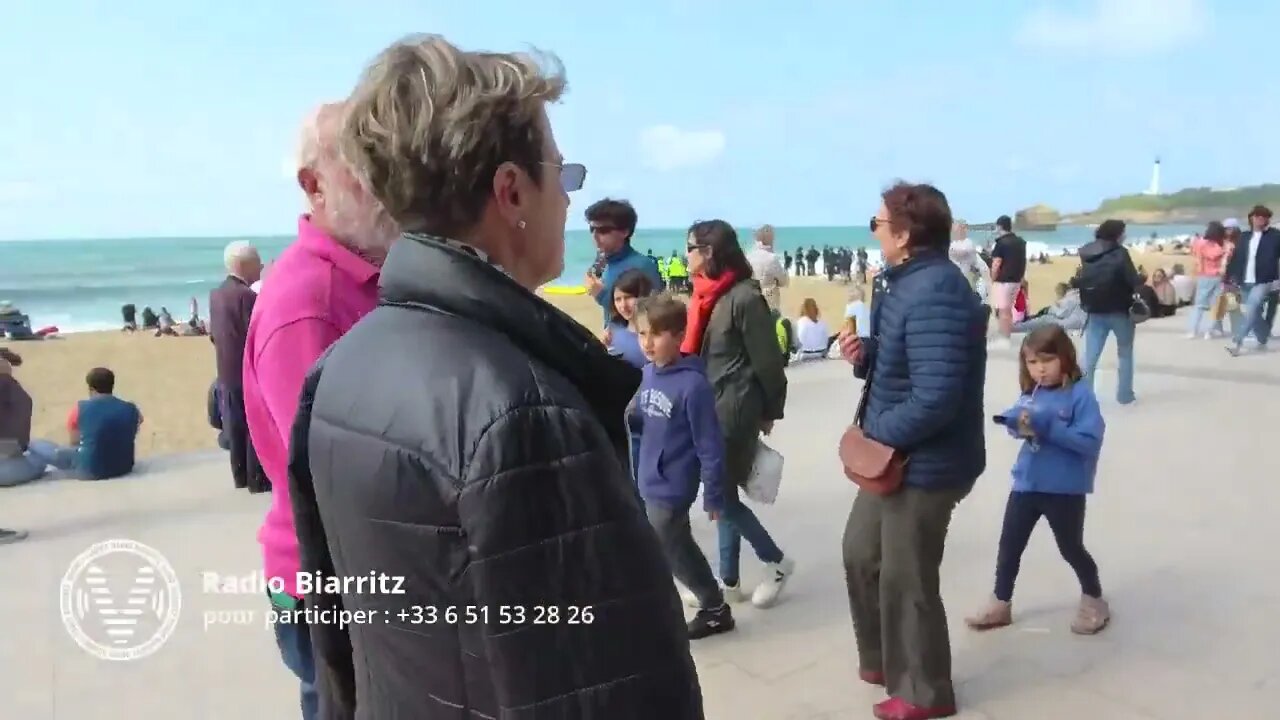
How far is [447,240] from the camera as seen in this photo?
1.23 metres

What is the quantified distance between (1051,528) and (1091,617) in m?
0.43

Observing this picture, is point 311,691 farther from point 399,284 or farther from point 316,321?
point 399,284

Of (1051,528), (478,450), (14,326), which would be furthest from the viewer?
(14,326)

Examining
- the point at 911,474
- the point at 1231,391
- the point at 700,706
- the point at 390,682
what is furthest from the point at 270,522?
the point at 1231,391

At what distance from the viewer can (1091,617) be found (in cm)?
402

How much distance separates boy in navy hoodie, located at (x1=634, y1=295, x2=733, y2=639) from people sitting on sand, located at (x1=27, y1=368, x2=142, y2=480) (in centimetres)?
502

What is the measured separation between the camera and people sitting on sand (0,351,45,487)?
7.07 m

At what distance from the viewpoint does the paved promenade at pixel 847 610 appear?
3588 mm

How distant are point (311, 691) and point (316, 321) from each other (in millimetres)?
1006

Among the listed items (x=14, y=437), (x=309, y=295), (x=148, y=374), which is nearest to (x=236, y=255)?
(x=14, y=437)

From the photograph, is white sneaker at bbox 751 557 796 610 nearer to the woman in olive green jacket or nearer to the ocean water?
the woman in olive green jacket

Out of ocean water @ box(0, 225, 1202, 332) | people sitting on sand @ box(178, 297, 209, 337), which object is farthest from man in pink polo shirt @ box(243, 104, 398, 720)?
people sitting on sand @ box(178, 297, 209, 337)

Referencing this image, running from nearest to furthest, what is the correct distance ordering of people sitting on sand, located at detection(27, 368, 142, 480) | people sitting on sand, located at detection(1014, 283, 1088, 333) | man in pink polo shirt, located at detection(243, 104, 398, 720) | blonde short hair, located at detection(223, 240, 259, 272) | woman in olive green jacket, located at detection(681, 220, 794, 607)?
man in pink polo shirt, located at detection(243, 104, 398, 720), woman in olive green jacket, located at detection(681, 220, 794, 607), blonde short hair, located at detection(223, 240, 259, 272), people sitting on sand, located at detection(27, 368, 142, 480), people sitting on sand, located at detection(1014, 283, 1088, 333)

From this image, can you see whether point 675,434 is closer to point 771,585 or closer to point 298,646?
point 771,585
